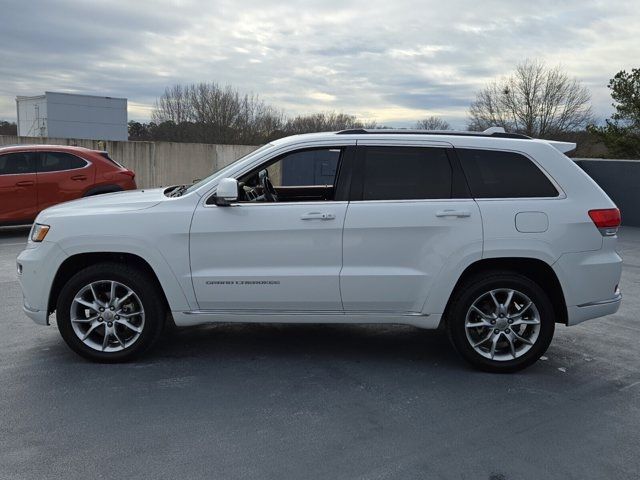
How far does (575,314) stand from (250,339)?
278 centimetres

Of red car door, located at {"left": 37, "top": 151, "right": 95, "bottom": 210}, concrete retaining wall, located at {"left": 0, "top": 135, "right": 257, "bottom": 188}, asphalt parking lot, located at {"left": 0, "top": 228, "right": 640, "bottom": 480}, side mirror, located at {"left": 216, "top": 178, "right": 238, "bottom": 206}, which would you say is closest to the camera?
asphalt parking lot, located at {"left": 0, "top": 228, "right": 640, "bottom": 480}

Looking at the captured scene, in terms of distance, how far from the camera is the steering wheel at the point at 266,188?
5.35 m

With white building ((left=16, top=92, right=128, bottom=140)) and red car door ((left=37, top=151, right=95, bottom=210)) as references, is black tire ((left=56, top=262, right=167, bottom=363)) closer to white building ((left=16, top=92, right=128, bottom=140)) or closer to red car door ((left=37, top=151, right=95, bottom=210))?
red car door ((left=37, top=151, right=95, bottom=210))

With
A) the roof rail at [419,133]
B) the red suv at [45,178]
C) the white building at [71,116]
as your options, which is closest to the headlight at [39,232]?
the roof rail at [419,133]

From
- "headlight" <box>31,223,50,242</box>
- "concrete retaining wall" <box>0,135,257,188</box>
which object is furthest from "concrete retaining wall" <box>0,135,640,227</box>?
"headlight" <box>31,223,50,242</box>

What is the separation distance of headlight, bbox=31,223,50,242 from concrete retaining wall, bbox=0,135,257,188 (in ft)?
46.9

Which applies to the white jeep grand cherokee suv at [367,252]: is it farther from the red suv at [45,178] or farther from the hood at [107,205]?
the red suv at [45,178]

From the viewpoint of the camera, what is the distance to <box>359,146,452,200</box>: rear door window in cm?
465

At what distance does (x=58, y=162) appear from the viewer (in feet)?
37.6

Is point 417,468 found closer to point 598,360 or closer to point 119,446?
point 119,446

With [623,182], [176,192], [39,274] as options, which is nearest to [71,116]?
[623,182]

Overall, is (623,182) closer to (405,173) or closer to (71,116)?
(405,173)

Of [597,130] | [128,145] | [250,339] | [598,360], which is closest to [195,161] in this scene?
[128,145]

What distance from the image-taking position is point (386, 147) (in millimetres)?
4762
